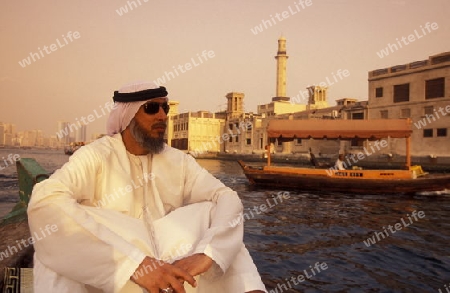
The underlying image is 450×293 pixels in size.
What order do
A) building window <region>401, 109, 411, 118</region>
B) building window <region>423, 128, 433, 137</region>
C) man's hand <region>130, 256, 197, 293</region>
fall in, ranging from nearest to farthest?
man's hand <region>130, 256, 197, 293</region> → building window <region>423, 128, 433, 137</region> → building window <region>401, 109, 411, 118</region>

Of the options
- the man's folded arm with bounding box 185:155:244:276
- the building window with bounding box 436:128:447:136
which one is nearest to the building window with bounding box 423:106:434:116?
the building window with bounding box 436:128:447:136

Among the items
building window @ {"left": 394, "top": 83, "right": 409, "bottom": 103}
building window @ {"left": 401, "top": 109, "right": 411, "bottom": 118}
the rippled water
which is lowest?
the rippled water

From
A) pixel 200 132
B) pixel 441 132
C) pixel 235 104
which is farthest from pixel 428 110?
pixel 200 132

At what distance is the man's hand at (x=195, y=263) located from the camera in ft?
Result: 5.38

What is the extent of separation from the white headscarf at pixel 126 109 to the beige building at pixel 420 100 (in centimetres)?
2926

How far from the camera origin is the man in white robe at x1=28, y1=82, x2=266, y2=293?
1568 millimetres

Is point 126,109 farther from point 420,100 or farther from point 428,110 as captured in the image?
point 420,100

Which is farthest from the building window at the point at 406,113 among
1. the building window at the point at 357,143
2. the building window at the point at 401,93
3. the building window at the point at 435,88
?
the building window at the point at 357,143

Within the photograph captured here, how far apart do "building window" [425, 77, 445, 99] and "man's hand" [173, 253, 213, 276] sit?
30533 mm

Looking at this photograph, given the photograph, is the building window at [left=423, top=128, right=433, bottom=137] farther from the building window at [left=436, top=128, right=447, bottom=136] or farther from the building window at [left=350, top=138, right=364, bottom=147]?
the building window at [left=350, top=138, right=364, bottom=147]

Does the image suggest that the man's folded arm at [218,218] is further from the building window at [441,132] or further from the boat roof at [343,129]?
the building window at [441,132]

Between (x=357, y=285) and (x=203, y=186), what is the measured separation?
12.0ft

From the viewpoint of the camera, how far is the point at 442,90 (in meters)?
26.6

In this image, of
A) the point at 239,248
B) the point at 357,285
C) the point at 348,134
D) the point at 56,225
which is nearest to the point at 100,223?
the point at 56,225
